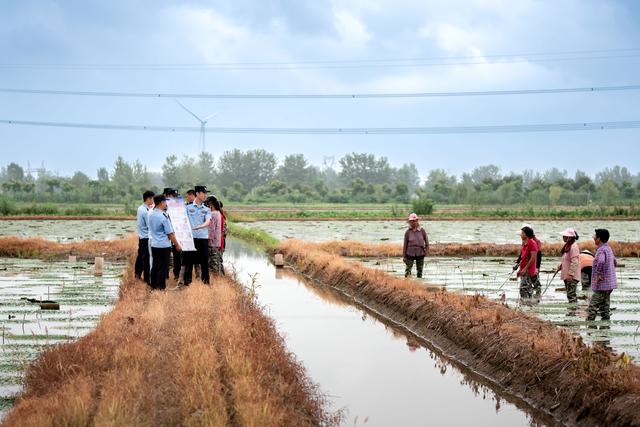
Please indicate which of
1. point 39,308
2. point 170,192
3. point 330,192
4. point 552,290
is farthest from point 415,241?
point 330,192

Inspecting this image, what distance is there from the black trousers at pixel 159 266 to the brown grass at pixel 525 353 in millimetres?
3878

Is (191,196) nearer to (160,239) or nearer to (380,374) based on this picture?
(160,239)

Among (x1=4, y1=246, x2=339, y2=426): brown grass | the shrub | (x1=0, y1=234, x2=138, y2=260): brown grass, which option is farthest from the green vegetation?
(x1=4, y1=246, x2=339, y2=426): brown grass

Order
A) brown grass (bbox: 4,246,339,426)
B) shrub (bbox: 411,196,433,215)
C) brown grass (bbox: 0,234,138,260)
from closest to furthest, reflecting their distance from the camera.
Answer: brown grass (bbox: 4,246,339,426) → brown grass (bbox: 0,234,138,260) → shrub (bbox: 411,196,433,215)

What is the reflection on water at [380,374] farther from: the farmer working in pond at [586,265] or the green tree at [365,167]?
the green tree at [365,167]

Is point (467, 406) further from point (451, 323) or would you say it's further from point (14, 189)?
point (14, 189)

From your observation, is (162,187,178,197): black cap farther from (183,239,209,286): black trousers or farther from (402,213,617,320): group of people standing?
(402,213,617,320): group of people standing

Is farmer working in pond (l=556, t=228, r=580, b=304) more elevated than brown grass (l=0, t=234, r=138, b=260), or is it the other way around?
farmer working in pond (l=556, t=228, r=580, b=304)

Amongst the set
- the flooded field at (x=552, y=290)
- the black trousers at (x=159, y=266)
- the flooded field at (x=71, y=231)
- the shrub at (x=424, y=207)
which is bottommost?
the flooded field at (x=552, y=290)

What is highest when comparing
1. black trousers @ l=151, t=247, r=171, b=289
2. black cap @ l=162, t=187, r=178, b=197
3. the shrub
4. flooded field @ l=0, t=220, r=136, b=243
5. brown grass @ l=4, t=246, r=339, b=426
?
black cap @ l=162, t=187, r=178, b=197

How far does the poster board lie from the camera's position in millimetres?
13828

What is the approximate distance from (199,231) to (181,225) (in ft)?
1.07

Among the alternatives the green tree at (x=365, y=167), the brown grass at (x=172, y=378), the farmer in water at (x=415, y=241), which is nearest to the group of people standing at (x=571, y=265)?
the farmer in water at (x=415, y=241)

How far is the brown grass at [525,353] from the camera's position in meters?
7.44
